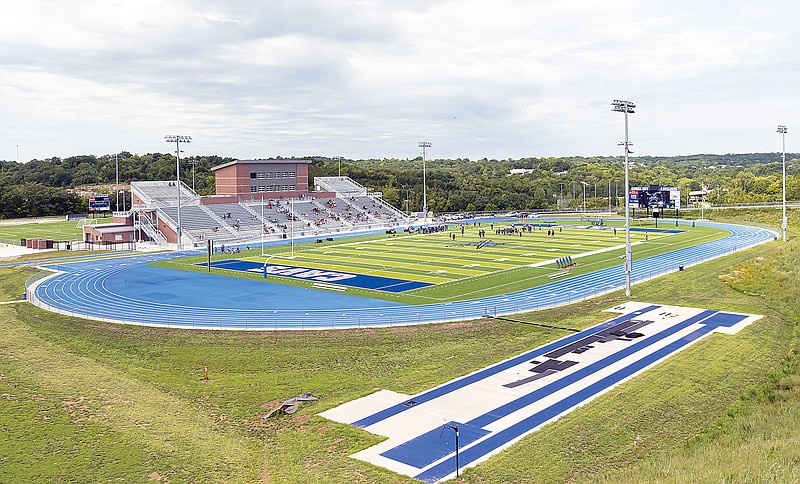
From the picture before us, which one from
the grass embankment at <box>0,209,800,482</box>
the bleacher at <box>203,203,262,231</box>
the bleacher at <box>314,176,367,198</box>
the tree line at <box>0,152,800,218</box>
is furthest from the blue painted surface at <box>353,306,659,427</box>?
the tree line at <box>0,152,800,218</box>

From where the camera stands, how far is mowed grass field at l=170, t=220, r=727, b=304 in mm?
40062

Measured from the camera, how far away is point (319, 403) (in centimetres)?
1950

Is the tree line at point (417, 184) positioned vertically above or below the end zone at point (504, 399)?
above

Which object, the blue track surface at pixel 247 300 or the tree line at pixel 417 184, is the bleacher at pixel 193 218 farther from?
the tree line at pixel 417 184

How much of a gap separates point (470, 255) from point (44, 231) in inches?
2263

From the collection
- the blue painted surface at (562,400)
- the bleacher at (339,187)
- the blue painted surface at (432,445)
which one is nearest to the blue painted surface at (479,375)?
the blue painted surface at (432,445)

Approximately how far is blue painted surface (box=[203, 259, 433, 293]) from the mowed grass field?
3.12 ft

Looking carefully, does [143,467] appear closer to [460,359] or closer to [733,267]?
[460,359]

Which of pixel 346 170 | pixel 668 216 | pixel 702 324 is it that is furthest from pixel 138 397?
pixel 346 170

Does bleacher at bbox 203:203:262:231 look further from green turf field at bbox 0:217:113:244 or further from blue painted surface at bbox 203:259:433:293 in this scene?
blue painted surface at bbox 203:259:433:293

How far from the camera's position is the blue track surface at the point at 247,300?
3073cm

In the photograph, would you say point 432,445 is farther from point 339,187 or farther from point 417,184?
point 417,184

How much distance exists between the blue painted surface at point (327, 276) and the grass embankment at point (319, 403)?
35.8ft

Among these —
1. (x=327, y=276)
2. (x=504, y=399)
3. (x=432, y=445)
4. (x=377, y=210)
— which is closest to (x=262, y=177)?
(x=377, y=210)
